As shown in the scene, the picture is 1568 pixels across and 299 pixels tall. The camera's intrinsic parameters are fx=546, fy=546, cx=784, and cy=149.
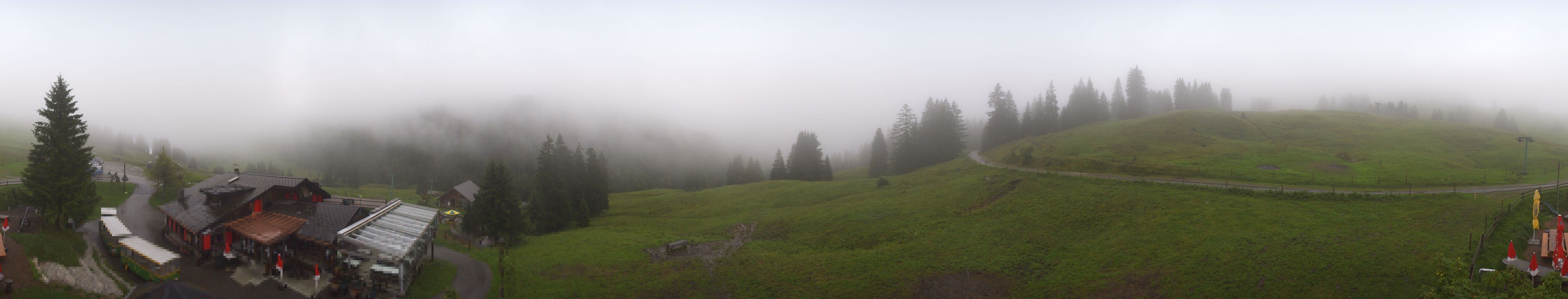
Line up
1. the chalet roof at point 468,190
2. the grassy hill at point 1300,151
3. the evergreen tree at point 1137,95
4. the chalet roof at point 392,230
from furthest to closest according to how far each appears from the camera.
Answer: the evergreen tree at point 1137,95
the chalet roof at point 468,190
the grassy hill at point 1300,151
the chalet roof at point 392,230

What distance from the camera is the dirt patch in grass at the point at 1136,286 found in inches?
1105

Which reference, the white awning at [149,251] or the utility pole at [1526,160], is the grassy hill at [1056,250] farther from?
the utility pole at [1526,160]

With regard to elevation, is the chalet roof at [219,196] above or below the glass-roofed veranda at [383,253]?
above

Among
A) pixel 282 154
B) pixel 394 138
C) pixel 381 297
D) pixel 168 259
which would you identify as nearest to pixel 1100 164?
pixel 381 297

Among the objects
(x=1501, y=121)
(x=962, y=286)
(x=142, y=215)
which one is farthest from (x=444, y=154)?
(x=1501, y=121)

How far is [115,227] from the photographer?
3206cm

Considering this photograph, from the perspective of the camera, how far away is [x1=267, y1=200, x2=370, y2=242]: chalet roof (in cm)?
2770

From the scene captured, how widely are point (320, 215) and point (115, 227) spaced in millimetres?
13063

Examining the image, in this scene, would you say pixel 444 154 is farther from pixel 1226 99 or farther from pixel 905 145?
pixel 1226 99

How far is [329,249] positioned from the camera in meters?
27.2

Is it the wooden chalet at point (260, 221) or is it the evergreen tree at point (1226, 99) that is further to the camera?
the evergreen tree at point (1226, 99)

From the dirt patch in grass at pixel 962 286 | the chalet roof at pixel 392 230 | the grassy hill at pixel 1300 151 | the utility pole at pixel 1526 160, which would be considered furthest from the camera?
the grassy hill at pixel 1300 151

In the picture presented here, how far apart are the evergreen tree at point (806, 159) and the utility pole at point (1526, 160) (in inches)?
2727

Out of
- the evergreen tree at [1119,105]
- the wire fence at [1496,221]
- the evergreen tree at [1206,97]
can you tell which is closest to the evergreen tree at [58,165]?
the wire fence at [1496,221]
